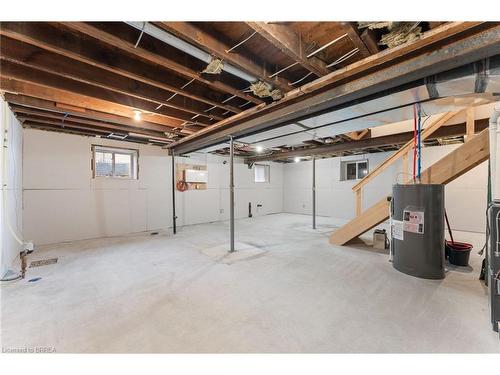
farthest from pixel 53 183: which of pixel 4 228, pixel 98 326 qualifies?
pixel 98 326

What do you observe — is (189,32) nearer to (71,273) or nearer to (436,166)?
(71,273)

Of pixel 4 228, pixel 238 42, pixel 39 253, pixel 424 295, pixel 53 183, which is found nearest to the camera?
pixel 238 42

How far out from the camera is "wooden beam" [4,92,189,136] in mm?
2779

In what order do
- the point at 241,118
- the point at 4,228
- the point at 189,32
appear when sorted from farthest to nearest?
the point at 241,118 < the point at 4,228 < the point at 189,32

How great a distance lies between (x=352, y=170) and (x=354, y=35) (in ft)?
21.9

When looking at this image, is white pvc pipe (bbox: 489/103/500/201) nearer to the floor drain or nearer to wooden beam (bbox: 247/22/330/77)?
wooden beam (bbox: 247/22/330/77)

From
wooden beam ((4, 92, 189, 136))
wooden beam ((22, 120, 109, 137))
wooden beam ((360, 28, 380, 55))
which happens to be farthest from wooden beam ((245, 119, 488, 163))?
wooden beam ((22, 120, 109, 137))

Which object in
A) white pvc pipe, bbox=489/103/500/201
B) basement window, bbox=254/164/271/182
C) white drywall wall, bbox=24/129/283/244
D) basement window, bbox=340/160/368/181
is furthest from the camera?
basement window, bbox=254/164/271/182

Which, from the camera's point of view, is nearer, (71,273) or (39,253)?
(71,273)

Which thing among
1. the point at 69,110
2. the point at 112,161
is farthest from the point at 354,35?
the point at 112,161

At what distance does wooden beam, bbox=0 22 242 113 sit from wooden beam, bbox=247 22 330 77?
1319 millimetres

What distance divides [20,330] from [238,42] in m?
2.92

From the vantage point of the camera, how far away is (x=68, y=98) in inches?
114

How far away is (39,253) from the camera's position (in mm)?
3625
